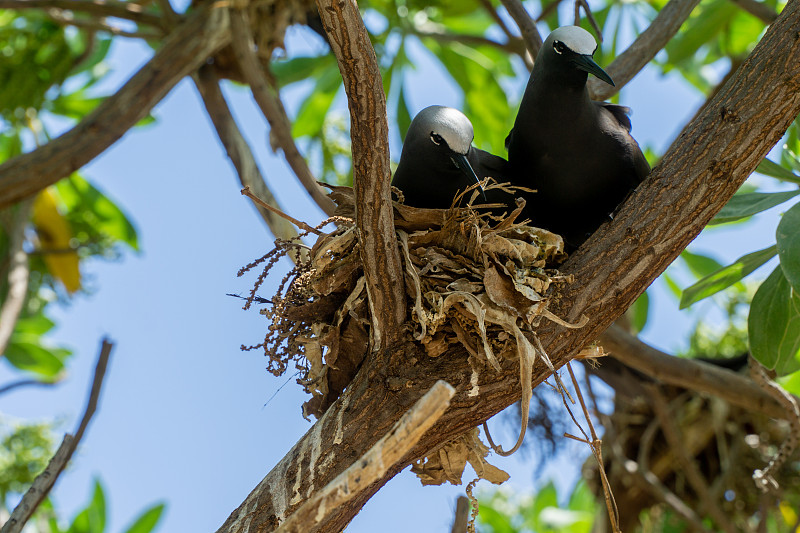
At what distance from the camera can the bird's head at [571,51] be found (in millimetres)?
2664

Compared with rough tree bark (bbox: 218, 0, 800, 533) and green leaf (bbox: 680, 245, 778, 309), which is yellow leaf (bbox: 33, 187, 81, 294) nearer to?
rough tree bark (bbox: 218, 0, 800, 533)

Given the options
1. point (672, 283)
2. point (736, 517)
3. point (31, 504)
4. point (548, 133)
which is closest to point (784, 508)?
point (736, 517)

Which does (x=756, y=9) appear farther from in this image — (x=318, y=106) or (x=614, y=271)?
(x=318, y=106)

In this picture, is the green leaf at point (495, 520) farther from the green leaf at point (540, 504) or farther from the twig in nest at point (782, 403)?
the twig in nest at point (782, 403)

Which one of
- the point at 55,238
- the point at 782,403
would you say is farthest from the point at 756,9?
the point at 55,238

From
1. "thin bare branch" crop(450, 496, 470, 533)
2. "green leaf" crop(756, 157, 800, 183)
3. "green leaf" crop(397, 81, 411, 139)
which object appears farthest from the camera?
"green leaf" crop(397, 81, 411, 139)

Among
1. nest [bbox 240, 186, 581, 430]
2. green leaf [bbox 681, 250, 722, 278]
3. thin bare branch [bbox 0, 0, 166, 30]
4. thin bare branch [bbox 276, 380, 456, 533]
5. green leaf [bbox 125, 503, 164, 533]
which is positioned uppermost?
thin bare branch [bbox 0, 0, 166, 30]

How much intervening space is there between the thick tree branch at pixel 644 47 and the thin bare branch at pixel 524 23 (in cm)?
29

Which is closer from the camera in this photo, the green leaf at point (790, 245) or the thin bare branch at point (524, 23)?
the green leaf at point (790, 245)

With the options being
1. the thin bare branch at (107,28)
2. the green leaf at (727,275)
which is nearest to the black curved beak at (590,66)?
the green leaf at (727,275)

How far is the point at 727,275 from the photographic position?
302 centimetres

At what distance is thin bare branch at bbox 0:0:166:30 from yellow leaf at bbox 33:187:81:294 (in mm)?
1382

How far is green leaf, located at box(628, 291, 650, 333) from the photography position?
4.11 metres

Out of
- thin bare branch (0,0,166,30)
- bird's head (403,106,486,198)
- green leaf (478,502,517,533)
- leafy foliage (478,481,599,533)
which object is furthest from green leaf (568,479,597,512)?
thin bare branch (0,0,166,30)
